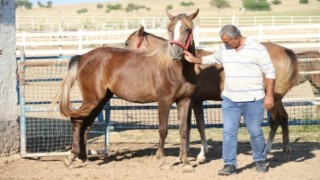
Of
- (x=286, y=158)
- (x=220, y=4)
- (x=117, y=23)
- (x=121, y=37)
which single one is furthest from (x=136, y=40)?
(x=220, y=4)

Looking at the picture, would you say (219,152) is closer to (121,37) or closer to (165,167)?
(165,167)

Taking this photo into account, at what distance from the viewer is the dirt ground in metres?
7.66

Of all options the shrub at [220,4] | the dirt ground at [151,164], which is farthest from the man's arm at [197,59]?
the shrub at [220,4]

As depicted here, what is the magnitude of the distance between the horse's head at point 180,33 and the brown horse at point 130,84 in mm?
72

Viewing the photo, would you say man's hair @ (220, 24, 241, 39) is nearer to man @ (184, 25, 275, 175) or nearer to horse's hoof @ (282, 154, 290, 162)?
man @ (184, 25, 275, 175)

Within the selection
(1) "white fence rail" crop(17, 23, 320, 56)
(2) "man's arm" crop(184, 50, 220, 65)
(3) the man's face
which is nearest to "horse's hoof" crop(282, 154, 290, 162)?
(2) "man's arm" crop(184, 50, 220, 65)

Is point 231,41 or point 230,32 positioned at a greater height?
point 230,32

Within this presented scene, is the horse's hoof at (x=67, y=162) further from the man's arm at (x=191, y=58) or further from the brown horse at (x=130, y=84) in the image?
the man's arm at (x=191, y=58)

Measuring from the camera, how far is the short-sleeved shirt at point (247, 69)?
7.07 m

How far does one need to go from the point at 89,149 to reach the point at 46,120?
2214mm

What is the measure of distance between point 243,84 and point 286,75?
1.54 metres

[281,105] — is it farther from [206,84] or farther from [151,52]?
[151,52]

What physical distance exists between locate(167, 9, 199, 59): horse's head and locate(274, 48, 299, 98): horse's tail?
1.65 m

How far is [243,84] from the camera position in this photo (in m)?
7.16
